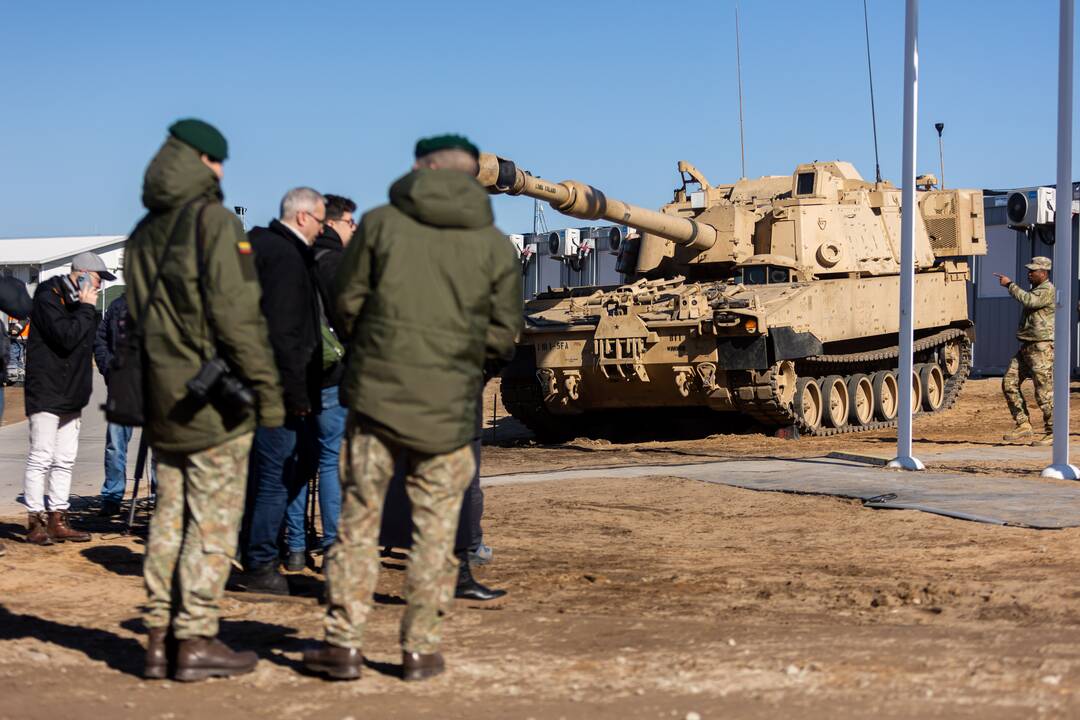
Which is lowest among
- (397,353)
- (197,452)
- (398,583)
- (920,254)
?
(398,583)

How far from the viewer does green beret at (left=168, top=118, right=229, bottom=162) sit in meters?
5.09

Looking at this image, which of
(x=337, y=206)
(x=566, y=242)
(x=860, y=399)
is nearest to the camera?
(x=337, y=206)

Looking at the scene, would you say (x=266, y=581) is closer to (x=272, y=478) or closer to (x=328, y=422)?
(x=272, y=478)

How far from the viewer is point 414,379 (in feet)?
15.6

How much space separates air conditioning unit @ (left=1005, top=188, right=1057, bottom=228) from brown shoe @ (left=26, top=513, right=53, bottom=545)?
23.4 meters

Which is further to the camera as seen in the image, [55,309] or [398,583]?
[55,309]

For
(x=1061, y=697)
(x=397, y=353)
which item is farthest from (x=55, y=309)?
(x=1061, y=697)

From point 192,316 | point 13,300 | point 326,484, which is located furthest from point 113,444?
point 192,316

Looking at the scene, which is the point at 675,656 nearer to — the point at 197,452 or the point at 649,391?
the point at 197,452

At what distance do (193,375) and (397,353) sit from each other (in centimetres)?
76

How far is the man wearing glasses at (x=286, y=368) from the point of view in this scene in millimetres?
5910

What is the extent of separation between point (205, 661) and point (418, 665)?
2.50ft

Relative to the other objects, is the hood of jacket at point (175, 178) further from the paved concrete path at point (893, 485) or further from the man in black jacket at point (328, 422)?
the paved concrete path at point (893, 485)

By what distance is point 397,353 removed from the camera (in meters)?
4.75
